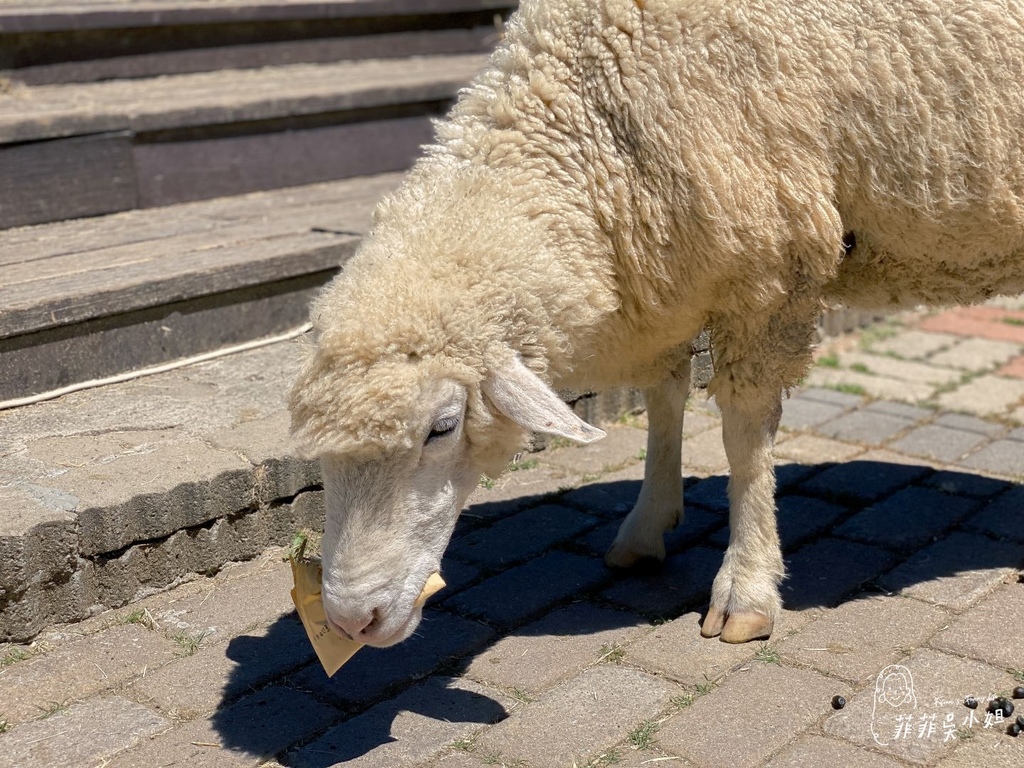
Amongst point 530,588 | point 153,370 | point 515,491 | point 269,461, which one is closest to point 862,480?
point 515,491

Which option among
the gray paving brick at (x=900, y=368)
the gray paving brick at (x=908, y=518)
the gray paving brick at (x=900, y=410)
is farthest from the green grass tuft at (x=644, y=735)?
the gray paving brick at (x=900, y=368)

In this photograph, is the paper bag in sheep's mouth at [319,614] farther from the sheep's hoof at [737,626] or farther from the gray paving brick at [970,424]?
the gray paving brick at [970,424]

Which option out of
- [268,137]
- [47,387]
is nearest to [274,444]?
[47,387]

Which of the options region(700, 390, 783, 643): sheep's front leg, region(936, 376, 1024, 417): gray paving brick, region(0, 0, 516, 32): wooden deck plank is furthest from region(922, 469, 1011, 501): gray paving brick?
region(0, 0, 516, 32): wooden deck plank

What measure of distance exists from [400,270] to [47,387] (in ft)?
6.61

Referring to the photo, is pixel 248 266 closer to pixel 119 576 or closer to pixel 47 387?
pixel 47 387

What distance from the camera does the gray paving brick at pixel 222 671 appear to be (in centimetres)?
307

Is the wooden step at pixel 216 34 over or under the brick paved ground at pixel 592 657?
over

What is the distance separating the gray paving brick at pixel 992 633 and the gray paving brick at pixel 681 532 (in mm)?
912

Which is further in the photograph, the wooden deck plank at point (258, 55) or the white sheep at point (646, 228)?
the wooden deck plank at point (258, 55)

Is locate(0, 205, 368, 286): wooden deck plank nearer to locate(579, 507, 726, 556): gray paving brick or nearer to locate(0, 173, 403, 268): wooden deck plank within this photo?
locate(0, 173, 403, 268): wooden deck plank

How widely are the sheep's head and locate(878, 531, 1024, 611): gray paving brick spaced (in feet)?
4.52

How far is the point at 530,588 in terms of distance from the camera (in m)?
3.70

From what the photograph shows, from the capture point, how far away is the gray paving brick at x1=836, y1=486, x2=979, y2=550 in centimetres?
398
